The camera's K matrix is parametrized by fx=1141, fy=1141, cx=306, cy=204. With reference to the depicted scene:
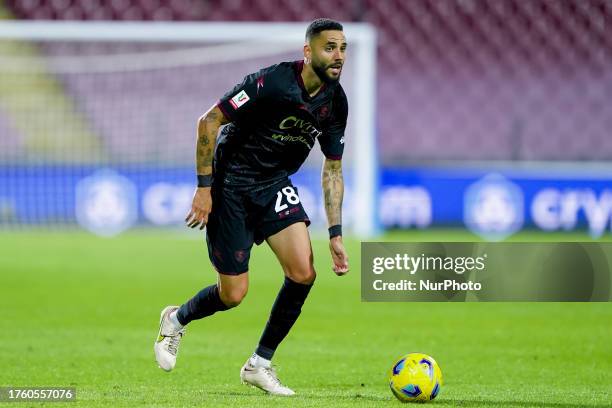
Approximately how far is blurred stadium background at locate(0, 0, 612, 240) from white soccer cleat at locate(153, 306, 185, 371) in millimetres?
9311

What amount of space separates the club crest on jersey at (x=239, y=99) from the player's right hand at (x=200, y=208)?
0.44 metres

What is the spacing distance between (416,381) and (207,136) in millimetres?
1582

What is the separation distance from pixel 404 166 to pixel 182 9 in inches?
235

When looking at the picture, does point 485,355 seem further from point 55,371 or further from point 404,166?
point 404,166

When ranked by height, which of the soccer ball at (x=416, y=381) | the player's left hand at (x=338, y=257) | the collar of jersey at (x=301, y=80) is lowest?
the soccer ball at (x=416, y=381)

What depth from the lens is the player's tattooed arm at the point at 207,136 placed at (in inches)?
224

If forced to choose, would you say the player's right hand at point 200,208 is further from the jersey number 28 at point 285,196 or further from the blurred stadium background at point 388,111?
the blurred stadium background at point 388,111

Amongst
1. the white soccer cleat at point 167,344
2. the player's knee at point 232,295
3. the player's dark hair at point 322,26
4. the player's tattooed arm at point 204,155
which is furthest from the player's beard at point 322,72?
the white soccer cleat at point 167,344

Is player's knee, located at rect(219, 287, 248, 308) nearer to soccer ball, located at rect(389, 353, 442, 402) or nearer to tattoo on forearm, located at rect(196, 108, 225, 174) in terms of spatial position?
tattoo on forearm, located at rect(196, 108, 225, 174)

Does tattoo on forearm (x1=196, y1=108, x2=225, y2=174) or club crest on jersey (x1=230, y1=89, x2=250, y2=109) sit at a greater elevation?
club crest on jersey (x1=230, y1=89, x2=250, y2=109)

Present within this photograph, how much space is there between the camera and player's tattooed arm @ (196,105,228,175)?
18.7 feet

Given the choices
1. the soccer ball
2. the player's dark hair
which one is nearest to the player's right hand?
the player's dark hair

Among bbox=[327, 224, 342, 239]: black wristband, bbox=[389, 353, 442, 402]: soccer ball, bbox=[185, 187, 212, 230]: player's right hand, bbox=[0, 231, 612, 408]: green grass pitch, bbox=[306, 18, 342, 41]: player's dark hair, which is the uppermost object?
bbox=[306, 18, 342, 41]: player's dark hair

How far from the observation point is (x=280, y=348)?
7.69 meters
